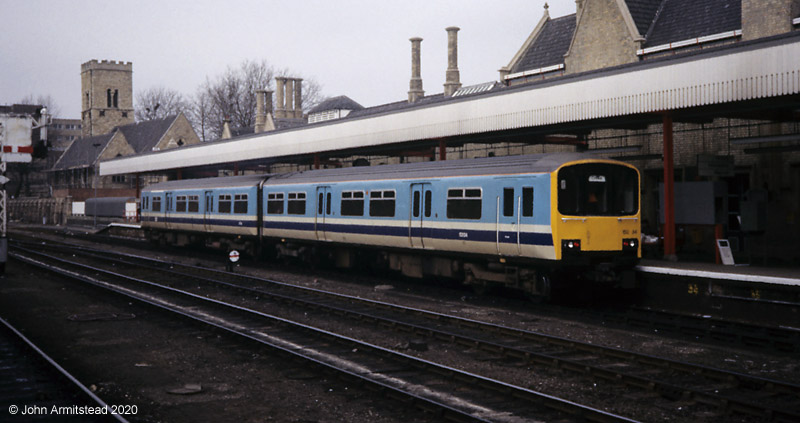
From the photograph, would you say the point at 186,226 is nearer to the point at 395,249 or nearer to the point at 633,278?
the point at 395,249

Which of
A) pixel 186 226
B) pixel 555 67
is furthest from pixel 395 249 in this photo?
pixel 555 67

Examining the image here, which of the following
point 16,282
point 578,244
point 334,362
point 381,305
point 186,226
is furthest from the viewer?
point 186,226

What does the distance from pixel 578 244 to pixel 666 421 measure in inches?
293

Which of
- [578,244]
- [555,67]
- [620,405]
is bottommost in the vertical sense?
[620,405]

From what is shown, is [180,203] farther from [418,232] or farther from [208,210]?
[418,232]

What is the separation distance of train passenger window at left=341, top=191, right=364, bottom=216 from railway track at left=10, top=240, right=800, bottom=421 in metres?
3.64

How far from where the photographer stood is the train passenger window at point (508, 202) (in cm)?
1598

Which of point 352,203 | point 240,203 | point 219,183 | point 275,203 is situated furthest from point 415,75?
point 352,203

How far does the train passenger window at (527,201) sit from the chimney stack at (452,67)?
3378cm

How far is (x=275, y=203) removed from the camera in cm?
2553

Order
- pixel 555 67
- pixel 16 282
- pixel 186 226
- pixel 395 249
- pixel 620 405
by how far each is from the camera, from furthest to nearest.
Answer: pixel 555 67 < pixel 186 226 < pixel 16 282 < pixel 395 249 < pixel 620 405

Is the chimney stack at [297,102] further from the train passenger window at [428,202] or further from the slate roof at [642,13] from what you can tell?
the train passenger window at [428,202]

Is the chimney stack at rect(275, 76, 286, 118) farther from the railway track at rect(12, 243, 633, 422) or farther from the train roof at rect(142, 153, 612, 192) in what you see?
the railway track at rect(12, 243, 633, 422)

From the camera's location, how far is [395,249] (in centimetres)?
2006
